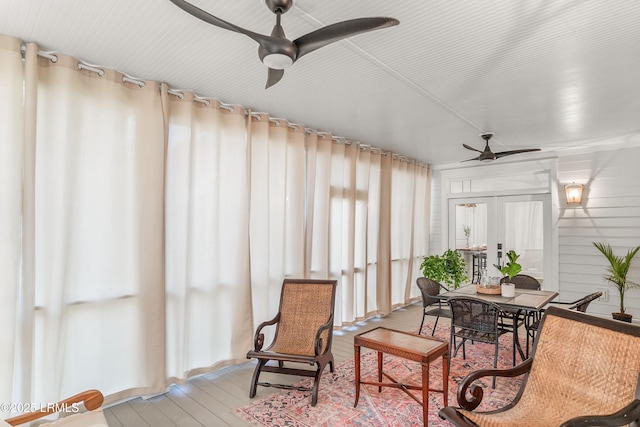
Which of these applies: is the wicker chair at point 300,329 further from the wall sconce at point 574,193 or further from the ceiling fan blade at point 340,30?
the wall sconce at point 574,193

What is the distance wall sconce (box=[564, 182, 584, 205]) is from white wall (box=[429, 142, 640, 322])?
9cm

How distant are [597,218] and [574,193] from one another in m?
0.48

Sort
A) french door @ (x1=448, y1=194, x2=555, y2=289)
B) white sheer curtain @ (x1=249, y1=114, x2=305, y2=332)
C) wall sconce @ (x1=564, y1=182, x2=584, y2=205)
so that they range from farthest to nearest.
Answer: french door @ (x1=448, y1=194, x2=555, y2=289)
wall sconce @ (x1=564, y1=182, x2=584, y2=205)
white sheer curtain @ (x1=249, y1=114, x2=305, y2=332)

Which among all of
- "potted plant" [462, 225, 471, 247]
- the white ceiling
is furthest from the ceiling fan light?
"potted plant" [462, 225, 471, 247]

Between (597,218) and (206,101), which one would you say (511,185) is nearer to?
(597,218)

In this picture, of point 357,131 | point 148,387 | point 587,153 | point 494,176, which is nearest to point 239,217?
point 148,387

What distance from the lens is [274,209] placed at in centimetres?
419

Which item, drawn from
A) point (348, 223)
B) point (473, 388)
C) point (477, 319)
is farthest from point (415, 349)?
point (348, 223)

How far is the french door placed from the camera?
229 inches

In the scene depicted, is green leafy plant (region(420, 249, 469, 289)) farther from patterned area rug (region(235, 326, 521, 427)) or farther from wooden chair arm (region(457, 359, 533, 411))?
wooden chair arm (region(457, 359, 533, 411))

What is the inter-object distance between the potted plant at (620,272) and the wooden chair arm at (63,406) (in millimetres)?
6083

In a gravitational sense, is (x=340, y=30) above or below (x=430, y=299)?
above

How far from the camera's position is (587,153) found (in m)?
5.41

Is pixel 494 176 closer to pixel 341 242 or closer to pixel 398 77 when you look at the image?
pixel 341 242
